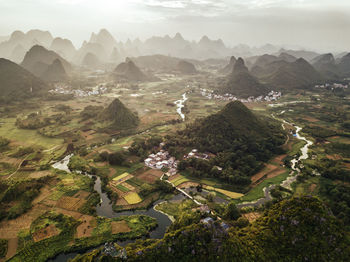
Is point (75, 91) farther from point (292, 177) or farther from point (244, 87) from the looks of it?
point (292, 177)

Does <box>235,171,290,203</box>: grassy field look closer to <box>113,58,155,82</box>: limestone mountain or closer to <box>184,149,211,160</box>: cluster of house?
<box>184,149,211,160</box>: cluster of house

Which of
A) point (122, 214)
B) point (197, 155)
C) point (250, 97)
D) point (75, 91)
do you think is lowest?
point (122, 214)

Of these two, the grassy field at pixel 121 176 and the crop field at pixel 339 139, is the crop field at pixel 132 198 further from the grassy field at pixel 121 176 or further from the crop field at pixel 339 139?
the crop field at pixel 339 139

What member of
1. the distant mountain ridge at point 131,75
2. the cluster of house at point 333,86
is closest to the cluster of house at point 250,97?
the cluster of house at point 333,86

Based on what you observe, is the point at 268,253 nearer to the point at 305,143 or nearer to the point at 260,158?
the point at 260,158

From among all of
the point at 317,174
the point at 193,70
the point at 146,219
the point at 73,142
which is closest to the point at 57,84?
the point at 73,142

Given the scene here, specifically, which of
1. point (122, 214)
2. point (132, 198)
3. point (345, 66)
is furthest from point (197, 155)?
point (345, 66)

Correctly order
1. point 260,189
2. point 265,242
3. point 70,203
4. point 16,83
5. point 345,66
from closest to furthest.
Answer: point 265,242 → point 70,203 → point 260,189 → point 16,83 → point 345,66
